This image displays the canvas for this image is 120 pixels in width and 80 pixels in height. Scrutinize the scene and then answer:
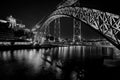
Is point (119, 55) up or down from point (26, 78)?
up

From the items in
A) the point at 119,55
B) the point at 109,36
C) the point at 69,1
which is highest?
the point at 69,1

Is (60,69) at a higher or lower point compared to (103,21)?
lower

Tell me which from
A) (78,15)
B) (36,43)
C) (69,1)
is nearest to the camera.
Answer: (78,15)

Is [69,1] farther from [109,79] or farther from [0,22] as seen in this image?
[0,22]

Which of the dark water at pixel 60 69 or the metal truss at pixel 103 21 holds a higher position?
the metal truss at pixel 103 21

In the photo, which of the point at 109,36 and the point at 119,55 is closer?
the point at 109,36

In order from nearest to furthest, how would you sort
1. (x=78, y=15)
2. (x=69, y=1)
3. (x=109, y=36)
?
(x=109, y=36) < (x=78, y=15) < (x=69, y=1)

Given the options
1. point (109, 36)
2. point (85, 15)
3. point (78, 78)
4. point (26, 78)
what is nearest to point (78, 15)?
point (85, 15)

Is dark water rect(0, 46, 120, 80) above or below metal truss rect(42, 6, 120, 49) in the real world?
below

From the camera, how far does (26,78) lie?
11219 millimetres

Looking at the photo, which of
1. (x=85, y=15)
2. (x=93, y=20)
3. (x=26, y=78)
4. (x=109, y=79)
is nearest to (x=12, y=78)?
(x=26, y=78)

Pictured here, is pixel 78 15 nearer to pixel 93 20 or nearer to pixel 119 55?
pixel 93 20

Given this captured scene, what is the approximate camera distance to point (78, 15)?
2152 cm

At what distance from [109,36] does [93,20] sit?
3850 millimetres
